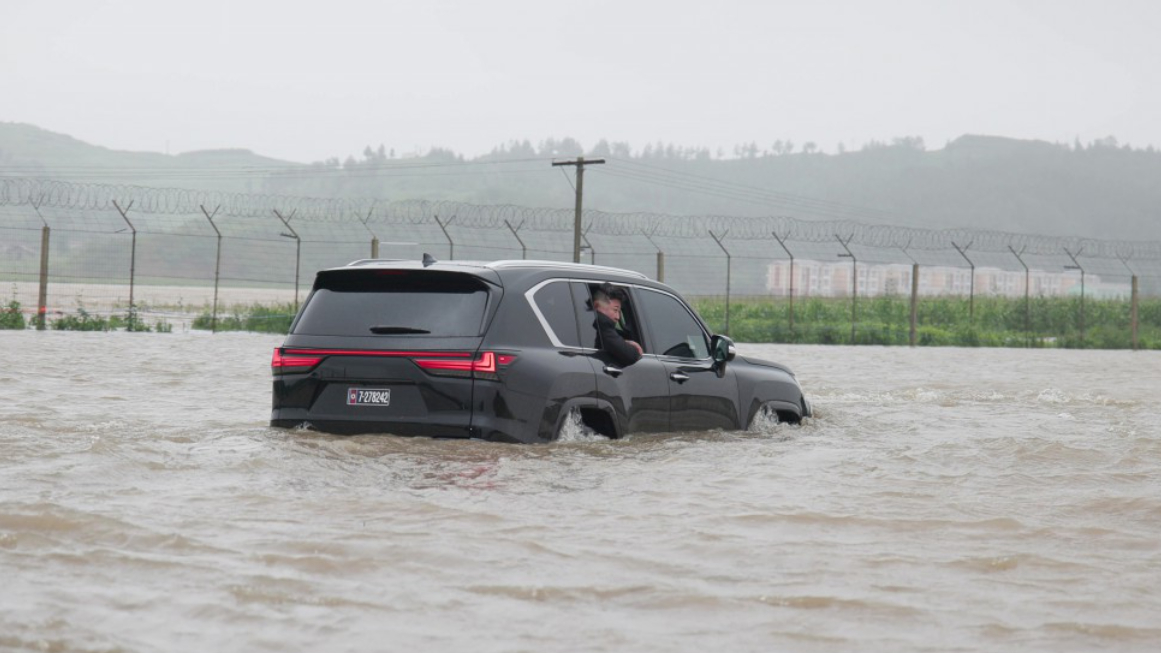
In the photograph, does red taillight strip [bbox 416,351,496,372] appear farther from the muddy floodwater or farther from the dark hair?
the dark hair

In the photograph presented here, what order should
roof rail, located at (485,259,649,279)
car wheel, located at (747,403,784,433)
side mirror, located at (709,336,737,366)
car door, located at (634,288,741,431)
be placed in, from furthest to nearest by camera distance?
car wheel, located at (747,403,784,433) → side mirror, located at (709,336,737,366) → car door, located at (634,288,741,431) → roof rail, located at (485,259,649,279)

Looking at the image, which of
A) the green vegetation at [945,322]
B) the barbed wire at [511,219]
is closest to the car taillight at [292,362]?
the barbed wire at [511,219]

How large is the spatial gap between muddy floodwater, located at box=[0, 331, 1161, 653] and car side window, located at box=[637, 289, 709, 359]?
2.01 ft

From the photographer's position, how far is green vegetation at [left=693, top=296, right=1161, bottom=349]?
34.7 m

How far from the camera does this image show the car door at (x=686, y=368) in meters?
9.74

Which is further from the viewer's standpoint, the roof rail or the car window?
the car window

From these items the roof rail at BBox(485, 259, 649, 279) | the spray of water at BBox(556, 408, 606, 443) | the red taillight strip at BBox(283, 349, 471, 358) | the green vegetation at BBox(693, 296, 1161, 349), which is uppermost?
the green vegetation at BBox(693, 296, 1161, 349)

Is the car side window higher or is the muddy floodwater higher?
the car side window

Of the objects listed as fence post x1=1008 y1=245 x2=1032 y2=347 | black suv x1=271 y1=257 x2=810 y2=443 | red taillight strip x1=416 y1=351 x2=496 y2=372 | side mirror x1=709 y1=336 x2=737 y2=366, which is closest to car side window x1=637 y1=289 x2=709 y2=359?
side mirror x1=709 y1=336 x2=737 y2=366

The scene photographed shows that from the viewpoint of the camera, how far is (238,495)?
706 centimetres

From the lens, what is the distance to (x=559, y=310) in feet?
28.9

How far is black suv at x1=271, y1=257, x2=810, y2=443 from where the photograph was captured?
8.18 metres

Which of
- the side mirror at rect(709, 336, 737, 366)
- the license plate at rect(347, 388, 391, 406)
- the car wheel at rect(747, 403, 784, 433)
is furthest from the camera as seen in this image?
the car wheel at rect(747, 403, 784, 433)

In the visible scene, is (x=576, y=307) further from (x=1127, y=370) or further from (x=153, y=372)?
(x=1127, y=370)
